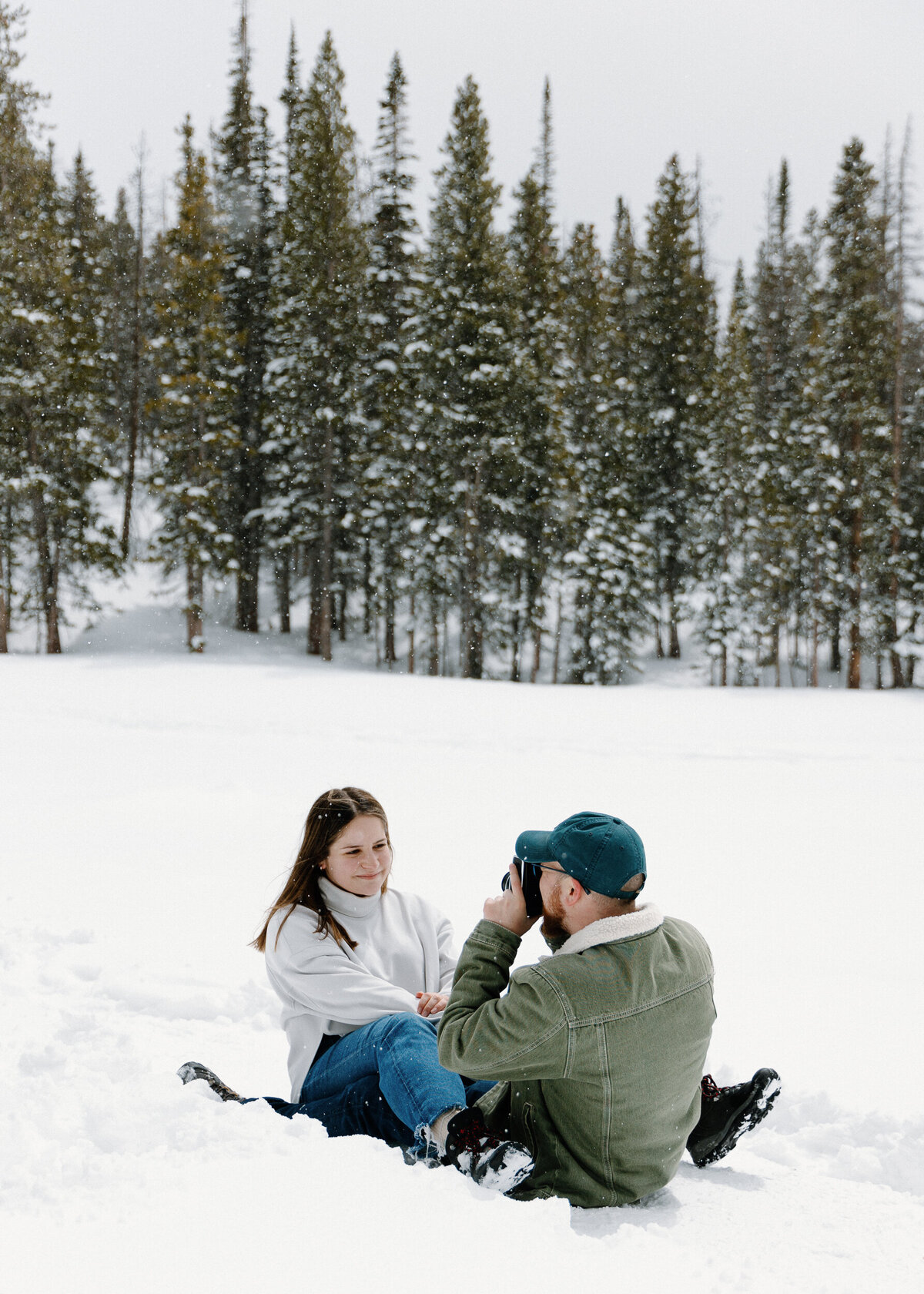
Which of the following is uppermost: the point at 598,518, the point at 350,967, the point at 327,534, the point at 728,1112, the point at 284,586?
the point at 598,518

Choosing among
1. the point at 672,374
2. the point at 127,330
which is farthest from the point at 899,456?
the point at 127,330

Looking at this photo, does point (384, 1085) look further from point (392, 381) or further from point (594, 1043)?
point (392, 381)

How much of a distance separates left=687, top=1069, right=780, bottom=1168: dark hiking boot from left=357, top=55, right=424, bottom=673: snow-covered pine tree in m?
21.9

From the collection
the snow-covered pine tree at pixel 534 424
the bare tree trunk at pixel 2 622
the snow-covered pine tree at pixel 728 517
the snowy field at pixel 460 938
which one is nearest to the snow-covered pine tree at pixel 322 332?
the snow-covered pine tree at pixel 534 424

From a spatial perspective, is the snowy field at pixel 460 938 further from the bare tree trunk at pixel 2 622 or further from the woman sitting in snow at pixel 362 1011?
the bare tree trunk at pixel 2 622

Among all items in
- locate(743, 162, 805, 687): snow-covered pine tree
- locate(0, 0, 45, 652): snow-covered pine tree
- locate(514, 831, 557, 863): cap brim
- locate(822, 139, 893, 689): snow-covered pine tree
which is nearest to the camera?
locate(514, 831, 557, 863): cap brim

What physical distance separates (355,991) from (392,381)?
79.9ft

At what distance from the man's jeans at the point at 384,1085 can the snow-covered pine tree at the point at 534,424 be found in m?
21.8

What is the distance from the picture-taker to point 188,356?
78.7 ft

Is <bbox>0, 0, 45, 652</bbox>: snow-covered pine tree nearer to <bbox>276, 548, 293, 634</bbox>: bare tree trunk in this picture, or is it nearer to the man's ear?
<bbox>276, 548, 293, 634</bbox>: bare tree trunk

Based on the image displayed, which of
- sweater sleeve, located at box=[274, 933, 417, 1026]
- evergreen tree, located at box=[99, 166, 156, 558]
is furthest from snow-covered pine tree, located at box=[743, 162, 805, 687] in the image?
sweater sleeve, located at box=[274, 933, 417, 1026]

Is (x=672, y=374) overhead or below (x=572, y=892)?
overhead

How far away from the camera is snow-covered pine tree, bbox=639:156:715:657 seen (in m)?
28.7

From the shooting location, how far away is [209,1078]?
10.8 ft
